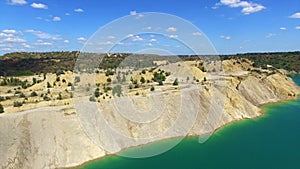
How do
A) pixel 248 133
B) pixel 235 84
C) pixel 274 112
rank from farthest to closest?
pixel 235 84 → pixel 274 112 → pixel 248 133

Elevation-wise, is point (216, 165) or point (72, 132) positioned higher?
point (72, 132)

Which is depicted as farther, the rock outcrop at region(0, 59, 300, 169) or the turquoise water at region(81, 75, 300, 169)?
the turquoise water at region(81, 75, 300, 169)

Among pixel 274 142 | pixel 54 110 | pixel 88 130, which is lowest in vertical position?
pixel 274 142

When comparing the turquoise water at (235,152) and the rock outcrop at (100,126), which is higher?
the rock outcrop at (100,126)

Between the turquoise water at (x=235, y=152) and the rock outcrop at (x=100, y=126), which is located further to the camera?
the turquoise water at (x=235, y=152)

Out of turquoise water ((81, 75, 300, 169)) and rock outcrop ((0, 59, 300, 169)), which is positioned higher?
rock outcrop ((0, 59, 300, 169))

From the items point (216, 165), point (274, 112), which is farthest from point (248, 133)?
point (274, 112)

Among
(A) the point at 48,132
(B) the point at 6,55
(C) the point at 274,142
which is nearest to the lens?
(A) the point at 48,132

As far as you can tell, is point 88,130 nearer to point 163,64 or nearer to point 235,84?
point 235,84
